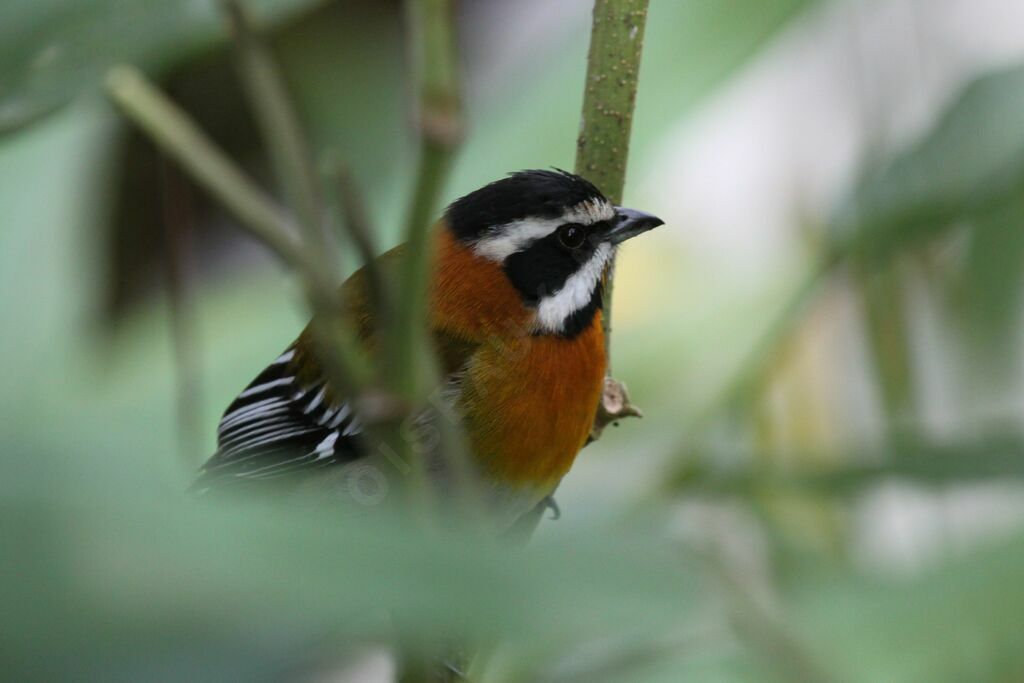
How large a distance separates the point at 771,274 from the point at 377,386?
94.9 inches

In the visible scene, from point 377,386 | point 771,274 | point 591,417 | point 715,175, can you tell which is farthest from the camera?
point 715,175

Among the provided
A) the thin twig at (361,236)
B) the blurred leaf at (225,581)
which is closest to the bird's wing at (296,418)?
the thin twig at (361,236)

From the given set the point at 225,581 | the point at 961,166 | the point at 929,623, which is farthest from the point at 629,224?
the point at 225,581

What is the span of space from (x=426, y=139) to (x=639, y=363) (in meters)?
2.37

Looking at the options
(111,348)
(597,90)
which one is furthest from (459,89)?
(111,348)

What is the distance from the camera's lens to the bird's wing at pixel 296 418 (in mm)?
2457

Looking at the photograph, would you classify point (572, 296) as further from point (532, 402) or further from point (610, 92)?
point (610, 92)

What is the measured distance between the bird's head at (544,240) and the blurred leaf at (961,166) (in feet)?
1.72

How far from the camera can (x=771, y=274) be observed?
3.13m

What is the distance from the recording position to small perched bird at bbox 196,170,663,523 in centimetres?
242

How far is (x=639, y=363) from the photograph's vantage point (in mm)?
3043

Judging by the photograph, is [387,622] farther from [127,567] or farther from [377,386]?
[377,386]

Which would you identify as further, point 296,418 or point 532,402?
point 296,418

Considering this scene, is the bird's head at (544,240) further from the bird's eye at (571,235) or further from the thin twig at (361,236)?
the thin twig at (361,236)
